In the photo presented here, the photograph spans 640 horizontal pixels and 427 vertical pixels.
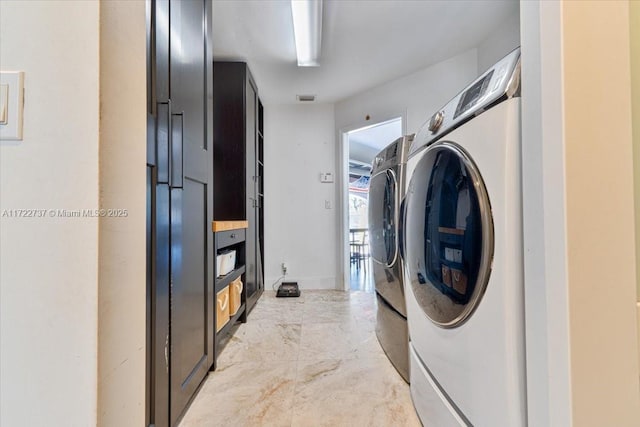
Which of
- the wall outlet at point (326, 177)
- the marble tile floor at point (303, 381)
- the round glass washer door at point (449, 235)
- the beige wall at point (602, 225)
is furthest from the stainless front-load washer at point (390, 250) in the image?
the wall outlet at point (326, 177)

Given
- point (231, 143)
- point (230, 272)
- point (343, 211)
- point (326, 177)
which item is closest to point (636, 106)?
point (230, 272)

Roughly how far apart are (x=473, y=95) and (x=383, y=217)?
35.1 inches

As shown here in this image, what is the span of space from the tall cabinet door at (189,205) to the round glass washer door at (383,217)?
91cm

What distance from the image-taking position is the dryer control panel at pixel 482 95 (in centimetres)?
62

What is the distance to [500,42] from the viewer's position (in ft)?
6.11

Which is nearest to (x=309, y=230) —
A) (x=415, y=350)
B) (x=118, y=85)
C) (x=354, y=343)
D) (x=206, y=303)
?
(x=354, y=343)

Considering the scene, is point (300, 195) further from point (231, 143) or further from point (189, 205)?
point (189, 205)

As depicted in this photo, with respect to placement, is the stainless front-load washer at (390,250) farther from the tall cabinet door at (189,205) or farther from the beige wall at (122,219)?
the beige wall at (122,219)

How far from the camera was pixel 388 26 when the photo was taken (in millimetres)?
1881

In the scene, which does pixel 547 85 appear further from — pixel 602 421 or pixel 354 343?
pixel 354 343

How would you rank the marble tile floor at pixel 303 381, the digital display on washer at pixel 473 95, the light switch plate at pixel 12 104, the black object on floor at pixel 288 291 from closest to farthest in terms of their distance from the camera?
the light switch plate at pixel 12 104
the digital display on washer at pixel 473 95
the marble tile floor at pixel 303 381
the black object on floor at pixel 288 291

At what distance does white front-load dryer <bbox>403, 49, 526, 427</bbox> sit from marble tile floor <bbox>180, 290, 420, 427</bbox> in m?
0.29

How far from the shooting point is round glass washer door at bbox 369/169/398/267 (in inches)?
56.5

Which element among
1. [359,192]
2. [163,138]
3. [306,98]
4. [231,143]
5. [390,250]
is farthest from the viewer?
[359,192]
